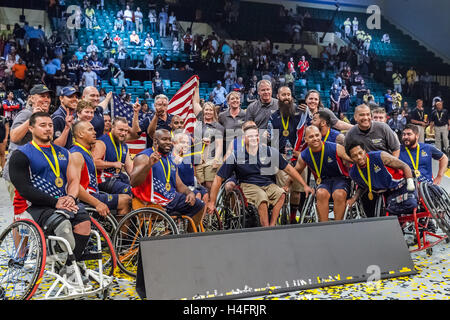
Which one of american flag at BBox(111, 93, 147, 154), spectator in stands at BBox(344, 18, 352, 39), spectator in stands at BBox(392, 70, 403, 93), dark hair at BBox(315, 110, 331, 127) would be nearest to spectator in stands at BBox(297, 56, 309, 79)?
spectator in stands at BBox(392, 70, 403, 93)

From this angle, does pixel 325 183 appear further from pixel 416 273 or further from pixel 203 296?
pixel 203 296

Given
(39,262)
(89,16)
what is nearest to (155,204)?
(39,262)

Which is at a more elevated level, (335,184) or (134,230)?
(335,184)

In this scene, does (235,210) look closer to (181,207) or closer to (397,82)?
(181,207)

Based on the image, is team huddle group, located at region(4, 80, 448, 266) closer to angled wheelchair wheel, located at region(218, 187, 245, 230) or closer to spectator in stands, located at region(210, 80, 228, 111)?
angled wheelchair wheel, located at region(218, 187, 245, 230)

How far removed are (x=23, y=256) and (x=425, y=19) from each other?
876 inches

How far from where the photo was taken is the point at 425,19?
21750 mm

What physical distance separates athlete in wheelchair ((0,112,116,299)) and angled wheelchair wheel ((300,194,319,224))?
2123 millimetres

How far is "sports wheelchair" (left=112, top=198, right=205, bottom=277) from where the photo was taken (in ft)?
12.3

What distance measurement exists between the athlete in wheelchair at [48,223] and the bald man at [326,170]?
2.22 meters

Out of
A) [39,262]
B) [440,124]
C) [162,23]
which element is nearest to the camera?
[39,262]

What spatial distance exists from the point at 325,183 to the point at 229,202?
0.97 metres

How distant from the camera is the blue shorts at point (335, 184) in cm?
472

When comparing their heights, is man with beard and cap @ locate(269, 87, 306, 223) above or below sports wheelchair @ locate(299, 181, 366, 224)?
above
